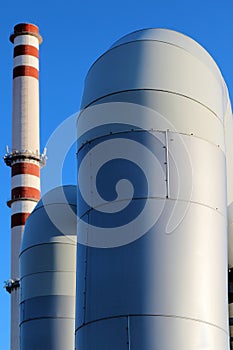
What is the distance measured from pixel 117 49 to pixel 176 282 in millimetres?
4381

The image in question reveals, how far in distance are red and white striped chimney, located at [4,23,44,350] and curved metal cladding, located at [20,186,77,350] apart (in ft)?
106

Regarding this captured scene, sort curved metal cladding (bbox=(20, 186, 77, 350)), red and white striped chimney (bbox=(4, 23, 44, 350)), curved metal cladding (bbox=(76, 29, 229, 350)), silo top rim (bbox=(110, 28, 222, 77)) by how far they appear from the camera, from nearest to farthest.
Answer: curved metal cladding (bbox=(76, 29, 229, 350)) → silo top rim (bbox=(110, 28, 222, 77)) → curved metal cladding (bbox=(20, 186, 77, 350)) → red and white striped chimney (bbox=(4, 23, 44, 350))

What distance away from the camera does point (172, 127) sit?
45.3 ft

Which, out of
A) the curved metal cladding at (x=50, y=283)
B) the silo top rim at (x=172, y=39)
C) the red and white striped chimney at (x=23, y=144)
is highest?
the red and white striped chimney at (x=23, y=144)

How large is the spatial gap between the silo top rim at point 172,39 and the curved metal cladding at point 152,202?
0.13ft

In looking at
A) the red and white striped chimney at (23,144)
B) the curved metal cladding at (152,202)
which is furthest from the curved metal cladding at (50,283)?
the red and white striped chimney at (23,144)

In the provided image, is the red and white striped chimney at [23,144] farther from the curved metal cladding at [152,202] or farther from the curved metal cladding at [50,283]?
the curved metal cladding at [152,202]

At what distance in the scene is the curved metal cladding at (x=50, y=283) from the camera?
18125 millimetres

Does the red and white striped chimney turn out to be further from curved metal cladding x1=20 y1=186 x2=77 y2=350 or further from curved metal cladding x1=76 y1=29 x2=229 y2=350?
curved metal cladding x1=76 y1=29 x2=229 y2=350

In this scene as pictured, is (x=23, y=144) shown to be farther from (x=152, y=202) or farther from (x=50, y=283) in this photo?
(x=152, y=202)

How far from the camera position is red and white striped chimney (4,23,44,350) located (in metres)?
51.6

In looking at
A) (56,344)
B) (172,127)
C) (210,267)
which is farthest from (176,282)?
(56,344)

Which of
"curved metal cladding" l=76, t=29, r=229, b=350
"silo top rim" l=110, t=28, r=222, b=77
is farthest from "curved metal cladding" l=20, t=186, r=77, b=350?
"silo top rim" l=110, t=28, r=222, b=77

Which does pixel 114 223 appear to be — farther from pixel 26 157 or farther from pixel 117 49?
pixel 26 157
